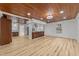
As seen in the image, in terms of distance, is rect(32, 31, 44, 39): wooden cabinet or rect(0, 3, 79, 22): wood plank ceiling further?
rect(32, 31, 44, 39): wooden cabinet

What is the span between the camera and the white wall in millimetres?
3656

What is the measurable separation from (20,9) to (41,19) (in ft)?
1.82

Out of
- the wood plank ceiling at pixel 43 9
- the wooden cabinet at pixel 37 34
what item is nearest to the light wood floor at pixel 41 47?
the wooden cabinet at pixel 37 34

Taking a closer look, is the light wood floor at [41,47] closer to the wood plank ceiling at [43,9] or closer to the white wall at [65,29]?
the white wall at [65,29]

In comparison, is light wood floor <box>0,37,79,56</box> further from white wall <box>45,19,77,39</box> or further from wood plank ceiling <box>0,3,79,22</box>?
wood plank ceiling <box>0,3,79,22</box>

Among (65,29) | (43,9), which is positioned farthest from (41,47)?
(43,9)

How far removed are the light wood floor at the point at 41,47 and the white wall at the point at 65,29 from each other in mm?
107

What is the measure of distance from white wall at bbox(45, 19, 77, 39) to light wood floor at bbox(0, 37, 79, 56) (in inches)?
4.2

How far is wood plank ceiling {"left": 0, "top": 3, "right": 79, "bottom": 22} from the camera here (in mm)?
3615

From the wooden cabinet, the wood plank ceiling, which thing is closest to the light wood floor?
the wooden cabinet

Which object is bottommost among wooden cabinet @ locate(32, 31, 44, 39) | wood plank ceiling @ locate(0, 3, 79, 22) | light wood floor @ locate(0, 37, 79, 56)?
light wood floor @ locate(0, 37, 79, 56)

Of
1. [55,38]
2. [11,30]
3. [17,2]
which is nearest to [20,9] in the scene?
[17,2]

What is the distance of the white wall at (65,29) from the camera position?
3.66 m

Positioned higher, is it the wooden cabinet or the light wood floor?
the wooden cabinet
